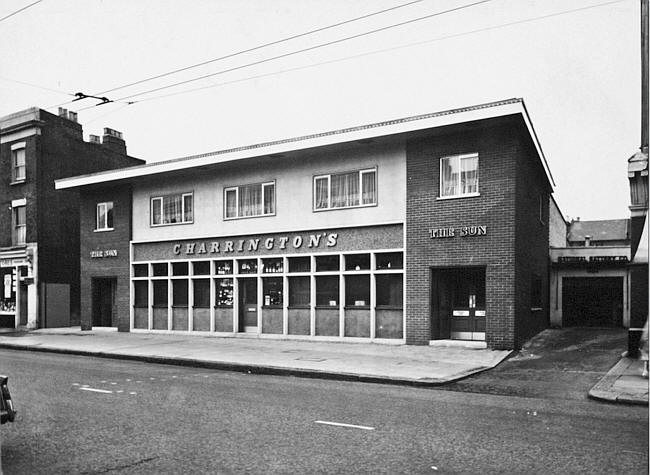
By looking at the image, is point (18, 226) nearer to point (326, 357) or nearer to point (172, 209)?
point (172, 209)

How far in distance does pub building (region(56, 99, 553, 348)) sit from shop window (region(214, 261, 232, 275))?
0.05m

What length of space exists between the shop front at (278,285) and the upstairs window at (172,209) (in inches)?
35.5

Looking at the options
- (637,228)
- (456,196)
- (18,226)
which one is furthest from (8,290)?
(637,228)

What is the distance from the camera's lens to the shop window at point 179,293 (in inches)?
926

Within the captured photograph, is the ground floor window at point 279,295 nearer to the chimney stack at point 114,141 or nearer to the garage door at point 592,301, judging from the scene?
the garage door at point 592,301

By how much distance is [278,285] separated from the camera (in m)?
21.1

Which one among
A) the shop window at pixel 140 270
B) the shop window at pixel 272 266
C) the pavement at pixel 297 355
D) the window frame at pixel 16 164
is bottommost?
the pavement at pixel 297 355

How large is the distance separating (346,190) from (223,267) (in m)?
5.83

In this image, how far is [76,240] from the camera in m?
30.5

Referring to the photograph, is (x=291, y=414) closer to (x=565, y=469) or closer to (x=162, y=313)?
(x=565, y=469)

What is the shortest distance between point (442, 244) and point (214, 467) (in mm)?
12582

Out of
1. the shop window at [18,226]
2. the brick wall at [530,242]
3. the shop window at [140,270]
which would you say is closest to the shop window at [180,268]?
the shop window at [140,270]

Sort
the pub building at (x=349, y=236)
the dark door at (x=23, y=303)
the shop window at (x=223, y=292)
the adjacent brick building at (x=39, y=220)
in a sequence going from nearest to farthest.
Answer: the pub building at (x=349, y=236) < the shop window at (x=223, y=292) < the adjacent brick building at (x=39, y=220) < the dark door at (x=23, y=303)

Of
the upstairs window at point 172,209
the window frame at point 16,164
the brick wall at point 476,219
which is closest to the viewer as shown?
the brick wall at point 476,219
